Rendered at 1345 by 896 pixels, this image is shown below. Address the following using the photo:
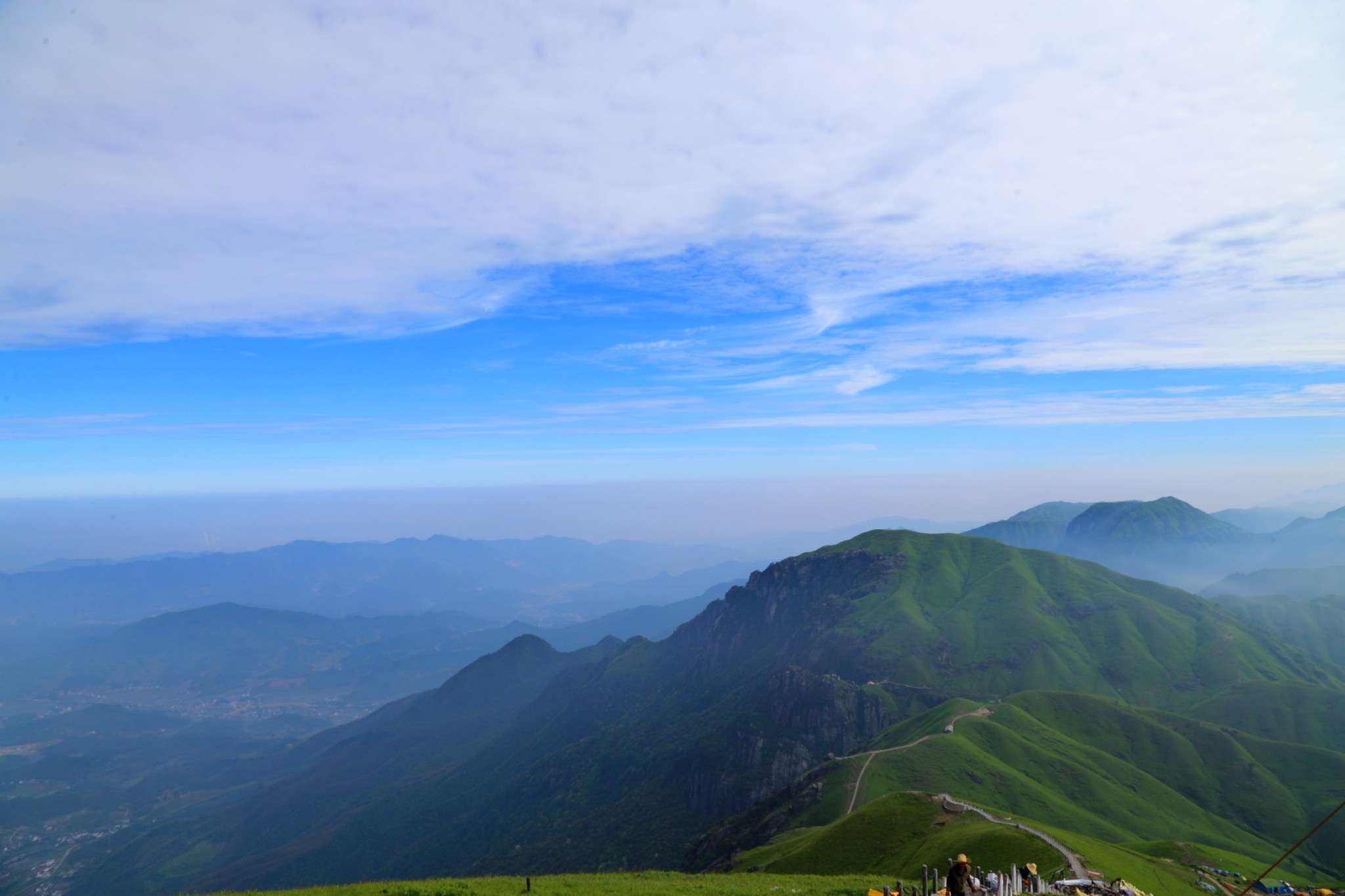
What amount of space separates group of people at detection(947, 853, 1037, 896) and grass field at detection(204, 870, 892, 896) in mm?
8496

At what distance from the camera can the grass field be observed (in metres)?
37.6

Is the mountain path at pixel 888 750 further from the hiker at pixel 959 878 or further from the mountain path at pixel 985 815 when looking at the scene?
the hiker at pixel 959 878

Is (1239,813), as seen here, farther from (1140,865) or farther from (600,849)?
(600,849)

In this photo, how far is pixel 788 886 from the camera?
43219mm

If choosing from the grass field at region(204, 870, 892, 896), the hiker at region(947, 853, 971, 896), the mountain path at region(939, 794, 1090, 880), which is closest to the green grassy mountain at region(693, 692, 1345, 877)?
the mountain path at region(939, 794, 1090, 880)

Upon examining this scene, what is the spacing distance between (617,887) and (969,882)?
81.2 feet

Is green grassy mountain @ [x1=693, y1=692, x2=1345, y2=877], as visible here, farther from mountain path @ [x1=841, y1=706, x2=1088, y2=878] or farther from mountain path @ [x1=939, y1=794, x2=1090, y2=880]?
mountain path @ [x1=939, y1=794, x2=1090, y2=880]

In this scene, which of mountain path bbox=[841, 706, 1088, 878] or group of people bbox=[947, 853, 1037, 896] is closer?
group of people bbox=[947, 853, 1037, 896]

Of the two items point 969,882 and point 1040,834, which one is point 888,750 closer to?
point 1040,834

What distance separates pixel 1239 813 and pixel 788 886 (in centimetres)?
18208

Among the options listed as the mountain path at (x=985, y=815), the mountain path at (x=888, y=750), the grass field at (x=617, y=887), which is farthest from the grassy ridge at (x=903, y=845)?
the mountain path at (x=888, y=750)

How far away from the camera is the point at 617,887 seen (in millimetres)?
43188

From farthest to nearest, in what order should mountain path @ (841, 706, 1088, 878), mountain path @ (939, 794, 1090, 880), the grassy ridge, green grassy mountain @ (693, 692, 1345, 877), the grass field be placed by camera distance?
1. green grassy mountain @ (693, 692, 1345, 877)
2. the grassy ridge
3. mountain path @ (841, 706, 1088, 878)
4. mountain path @ (939, 794, 1090, 880)
5. the grass field

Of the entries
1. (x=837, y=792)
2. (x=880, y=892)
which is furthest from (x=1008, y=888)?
(x=837, y=792)
